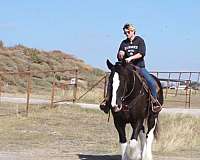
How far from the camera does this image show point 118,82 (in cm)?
1016

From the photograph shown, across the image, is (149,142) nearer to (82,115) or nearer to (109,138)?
(109,138)

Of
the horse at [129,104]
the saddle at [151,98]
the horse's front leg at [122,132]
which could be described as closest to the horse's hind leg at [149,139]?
the horse at [129,104]

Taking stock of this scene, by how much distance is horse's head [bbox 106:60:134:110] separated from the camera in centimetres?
1005

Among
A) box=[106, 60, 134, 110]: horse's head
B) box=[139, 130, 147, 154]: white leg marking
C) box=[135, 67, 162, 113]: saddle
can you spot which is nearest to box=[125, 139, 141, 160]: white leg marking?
box=[139, 130, 147, 154]: white leg marking

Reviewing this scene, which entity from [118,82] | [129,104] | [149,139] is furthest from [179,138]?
[118,82]

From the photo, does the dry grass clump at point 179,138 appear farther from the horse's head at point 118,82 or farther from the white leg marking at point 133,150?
the horse's head at point 118,82

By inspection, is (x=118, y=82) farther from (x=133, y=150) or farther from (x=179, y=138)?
(x=179, y=138)

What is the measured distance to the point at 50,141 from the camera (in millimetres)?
15672

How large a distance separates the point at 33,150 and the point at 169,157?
3.21 metres

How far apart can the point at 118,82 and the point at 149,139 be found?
2121mm

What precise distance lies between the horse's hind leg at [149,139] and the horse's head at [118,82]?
1.64 metres


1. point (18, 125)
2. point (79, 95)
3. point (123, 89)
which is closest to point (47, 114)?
point (18, 125)

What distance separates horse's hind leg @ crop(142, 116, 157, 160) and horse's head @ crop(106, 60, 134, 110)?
1644mm

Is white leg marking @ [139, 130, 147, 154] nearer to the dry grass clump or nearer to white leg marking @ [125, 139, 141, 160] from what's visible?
white leg marking @ [125, 139, 141, 160]
